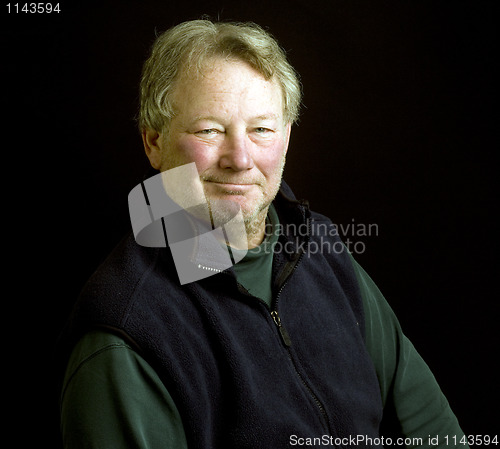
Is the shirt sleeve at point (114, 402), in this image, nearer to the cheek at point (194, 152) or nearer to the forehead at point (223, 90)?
the cheek at point (194, 152)

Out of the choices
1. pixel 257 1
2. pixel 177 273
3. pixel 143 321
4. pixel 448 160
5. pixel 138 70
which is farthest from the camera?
pixel 448 160

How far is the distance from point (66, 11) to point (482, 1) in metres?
1.30

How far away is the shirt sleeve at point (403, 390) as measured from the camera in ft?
5.64

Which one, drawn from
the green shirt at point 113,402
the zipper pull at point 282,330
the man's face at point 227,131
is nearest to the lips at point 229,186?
the man's face at point 227,131

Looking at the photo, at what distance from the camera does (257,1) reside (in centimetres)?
194

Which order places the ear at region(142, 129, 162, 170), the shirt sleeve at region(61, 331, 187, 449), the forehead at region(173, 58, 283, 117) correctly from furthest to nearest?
the ear at region(142, 129, 162, 170), the forehead at region(173, 58, 283, 117), the shirt sleeve at region(61, 331, 187, 449)

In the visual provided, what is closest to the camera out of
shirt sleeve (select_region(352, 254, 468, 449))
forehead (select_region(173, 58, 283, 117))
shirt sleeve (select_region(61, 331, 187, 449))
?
shirt sleeve (select_region(61, 331, 187, 449))

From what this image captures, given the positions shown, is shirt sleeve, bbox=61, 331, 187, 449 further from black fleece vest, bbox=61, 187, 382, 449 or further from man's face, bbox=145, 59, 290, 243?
man's face, bbox=145, 59, 290, 243

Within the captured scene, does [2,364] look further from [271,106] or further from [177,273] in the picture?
[271,106]

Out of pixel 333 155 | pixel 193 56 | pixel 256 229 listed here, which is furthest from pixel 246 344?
pixel 333 155

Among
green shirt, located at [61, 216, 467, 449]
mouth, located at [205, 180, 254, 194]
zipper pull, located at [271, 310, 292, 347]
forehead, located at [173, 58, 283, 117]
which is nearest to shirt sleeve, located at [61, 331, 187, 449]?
green shirt, located at [61, 216, 467, 449]

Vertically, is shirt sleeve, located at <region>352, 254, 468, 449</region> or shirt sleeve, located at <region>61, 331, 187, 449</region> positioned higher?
shirt sleeve, located at <region>61, 331, 187, 449</region>

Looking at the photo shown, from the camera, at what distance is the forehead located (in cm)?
143

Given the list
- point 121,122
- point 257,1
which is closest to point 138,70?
point 121,122
